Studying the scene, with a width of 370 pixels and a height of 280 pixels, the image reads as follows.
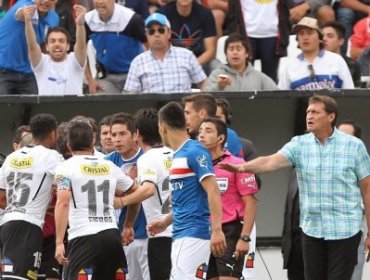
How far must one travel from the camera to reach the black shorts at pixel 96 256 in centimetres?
1124

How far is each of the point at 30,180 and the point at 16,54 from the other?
425cm

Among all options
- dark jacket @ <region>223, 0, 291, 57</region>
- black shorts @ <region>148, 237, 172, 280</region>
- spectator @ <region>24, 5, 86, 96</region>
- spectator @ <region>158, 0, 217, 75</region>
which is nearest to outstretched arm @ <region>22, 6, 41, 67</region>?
spectator @ <region>24, 5, 86, 96</region>

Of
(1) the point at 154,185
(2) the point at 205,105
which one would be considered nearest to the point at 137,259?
(1) the point at 154,185

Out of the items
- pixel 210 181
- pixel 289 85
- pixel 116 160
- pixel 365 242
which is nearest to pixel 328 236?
pixel 365 242

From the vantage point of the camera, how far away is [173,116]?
10.8 m

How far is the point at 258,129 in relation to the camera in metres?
16.1

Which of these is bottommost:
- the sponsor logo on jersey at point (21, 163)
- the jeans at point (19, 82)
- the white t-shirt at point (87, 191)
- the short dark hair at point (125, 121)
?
the white t-shirt at point (87, 191)

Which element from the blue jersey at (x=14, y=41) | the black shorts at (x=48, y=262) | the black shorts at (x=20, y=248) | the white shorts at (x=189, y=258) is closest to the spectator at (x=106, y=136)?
the black shorts at (x=48, y=262)

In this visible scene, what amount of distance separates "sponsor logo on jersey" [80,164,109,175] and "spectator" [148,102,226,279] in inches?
25.4

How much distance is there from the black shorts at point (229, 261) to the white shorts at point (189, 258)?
2.06 ft

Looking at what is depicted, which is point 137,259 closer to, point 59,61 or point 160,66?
point 160,66

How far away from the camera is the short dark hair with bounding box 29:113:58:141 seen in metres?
12.0

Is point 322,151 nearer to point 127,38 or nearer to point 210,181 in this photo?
point 210,181

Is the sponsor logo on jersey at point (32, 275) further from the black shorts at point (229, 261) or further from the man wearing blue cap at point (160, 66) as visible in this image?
the man wearing blue cap at point (160, 66)
